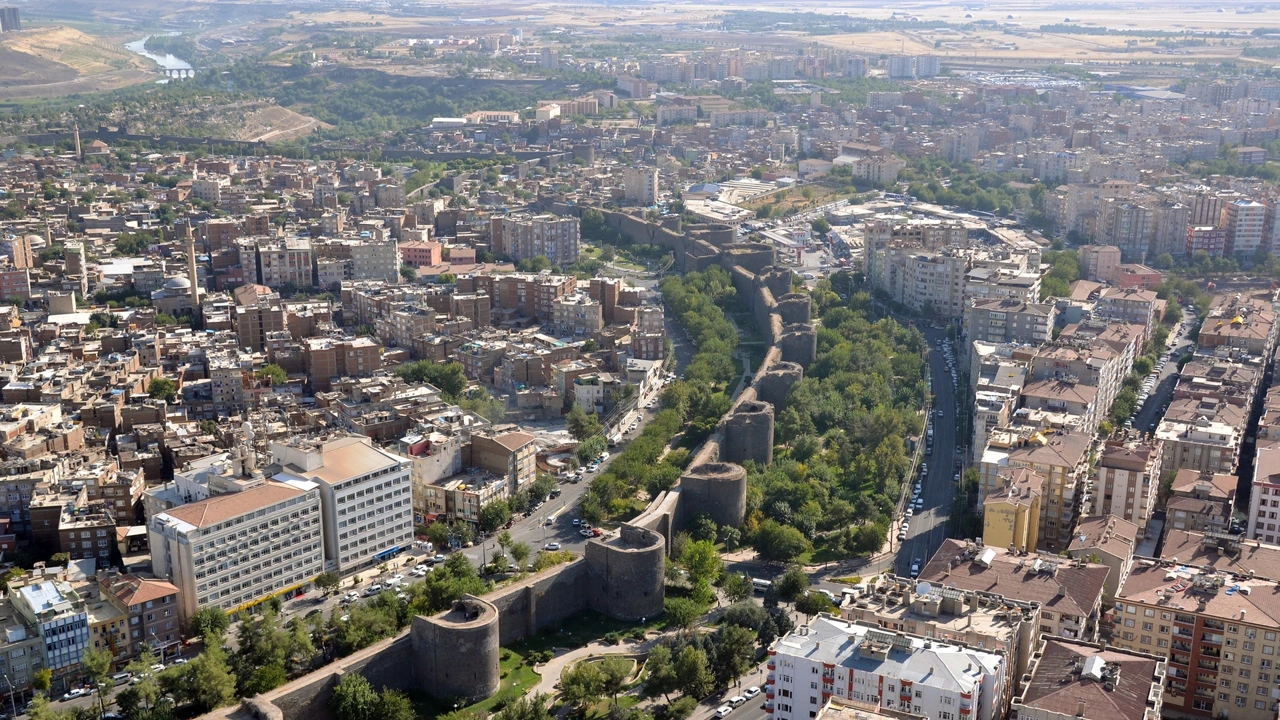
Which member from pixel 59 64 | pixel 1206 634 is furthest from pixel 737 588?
pixel 59 64

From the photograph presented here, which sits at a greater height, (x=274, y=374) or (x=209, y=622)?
(x=274, y=374)

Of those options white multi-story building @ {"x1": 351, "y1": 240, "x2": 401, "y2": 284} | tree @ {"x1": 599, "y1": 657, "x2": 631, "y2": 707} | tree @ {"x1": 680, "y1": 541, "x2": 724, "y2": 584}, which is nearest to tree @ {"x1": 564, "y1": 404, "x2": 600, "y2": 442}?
tree @ {"x1": 680, "y1": 541, "x2": 724, "y2": 584}

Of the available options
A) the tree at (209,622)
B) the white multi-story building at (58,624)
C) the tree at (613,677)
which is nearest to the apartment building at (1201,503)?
the tree at (613,677)

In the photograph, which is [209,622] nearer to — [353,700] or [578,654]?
[353,700]

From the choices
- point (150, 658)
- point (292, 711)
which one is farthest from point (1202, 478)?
point (150, 658)

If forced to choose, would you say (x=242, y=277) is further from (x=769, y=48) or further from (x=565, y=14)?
(x=565, y=14)

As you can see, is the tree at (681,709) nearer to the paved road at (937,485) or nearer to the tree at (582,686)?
the tree at (582,686)
